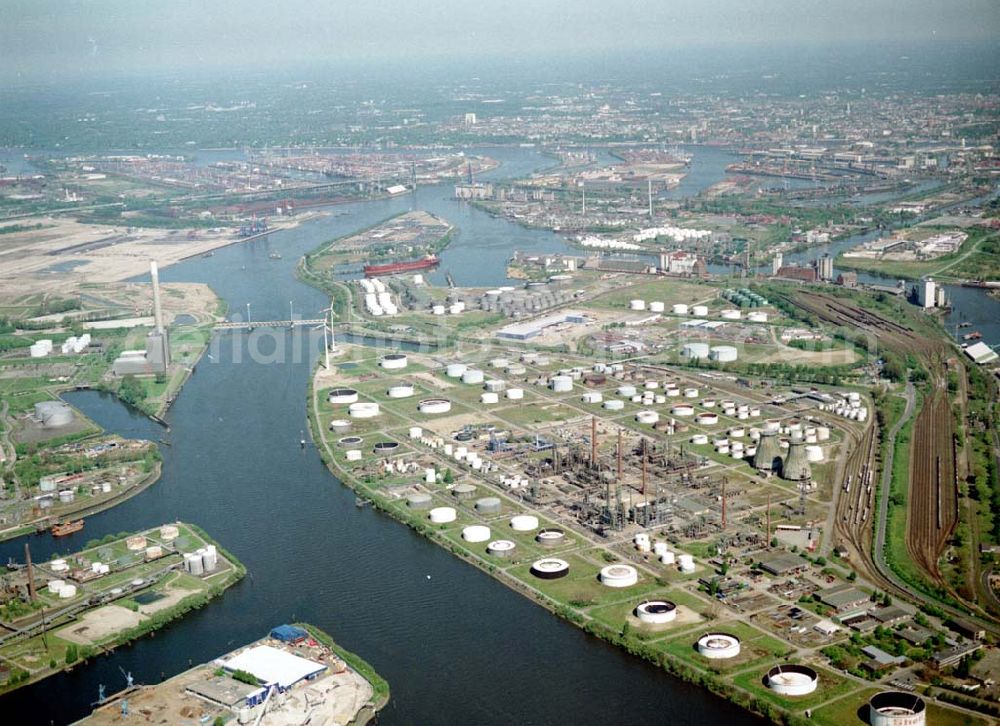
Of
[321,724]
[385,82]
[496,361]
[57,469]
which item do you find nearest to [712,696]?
[321,724]

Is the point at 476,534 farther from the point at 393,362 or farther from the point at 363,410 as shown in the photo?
the point at 393,362

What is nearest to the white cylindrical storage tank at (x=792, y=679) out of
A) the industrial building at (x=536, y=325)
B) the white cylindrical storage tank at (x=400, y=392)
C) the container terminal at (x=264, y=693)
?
the container terminal at (x=264, y=693)

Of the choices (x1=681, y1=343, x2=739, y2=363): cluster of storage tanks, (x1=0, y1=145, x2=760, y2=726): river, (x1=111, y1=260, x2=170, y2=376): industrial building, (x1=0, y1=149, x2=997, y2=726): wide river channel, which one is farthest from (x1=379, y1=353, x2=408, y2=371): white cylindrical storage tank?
(x1=681, y1=343, x2=739, y2=363): cluster of storage tanks

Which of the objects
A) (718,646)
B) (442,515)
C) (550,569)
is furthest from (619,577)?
(442,515)

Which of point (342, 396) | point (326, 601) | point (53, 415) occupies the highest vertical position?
point (53, 415)

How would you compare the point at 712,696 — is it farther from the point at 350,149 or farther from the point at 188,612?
the point at 350,149
